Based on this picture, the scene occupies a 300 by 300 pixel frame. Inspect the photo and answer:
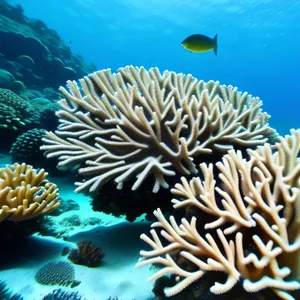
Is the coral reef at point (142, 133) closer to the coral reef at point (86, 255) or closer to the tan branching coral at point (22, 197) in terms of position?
the tan branching coral at point (22, 197)

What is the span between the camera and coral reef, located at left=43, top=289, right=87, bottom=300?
2.07 m

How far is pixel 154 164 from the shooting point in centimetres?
241

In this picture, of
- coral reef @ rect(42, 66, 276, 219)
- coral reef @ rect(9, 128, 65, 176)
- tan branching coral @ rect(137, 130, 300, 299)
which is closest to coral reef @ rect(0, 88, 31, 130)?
coral reef @ rect(9, 128, 65, 176)

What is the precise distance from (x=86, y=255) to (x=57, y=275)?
14.1 inches

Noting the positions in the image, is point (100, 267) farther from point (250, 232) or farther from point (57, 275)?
point (250, 232)

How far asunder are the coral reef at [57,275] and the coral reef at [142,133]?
0.82m

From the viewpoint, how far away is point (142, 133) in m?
2.56

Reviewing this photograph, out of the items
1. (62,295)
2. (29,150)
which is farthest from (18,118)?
(62,295)

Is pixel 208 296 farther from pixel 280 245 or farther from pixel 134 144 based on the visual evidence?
pixel 134 144

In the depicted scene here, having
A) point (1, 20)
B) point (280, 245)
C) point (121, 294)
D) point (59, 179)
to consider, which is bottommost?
point (121, 294)

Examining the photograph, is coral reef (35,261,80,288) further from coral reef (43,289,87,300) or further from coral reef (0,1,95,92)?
coral reef (0,1,95,92)

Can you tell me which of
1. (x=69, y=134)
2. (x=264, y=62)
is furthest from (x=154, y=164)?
(x=264, y=62)

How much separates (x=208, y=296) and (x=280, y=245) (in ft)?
2.11

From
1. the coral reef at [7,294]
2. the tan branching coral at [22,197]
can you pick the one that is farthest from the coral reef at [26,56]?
the coral reef at [7,294]
